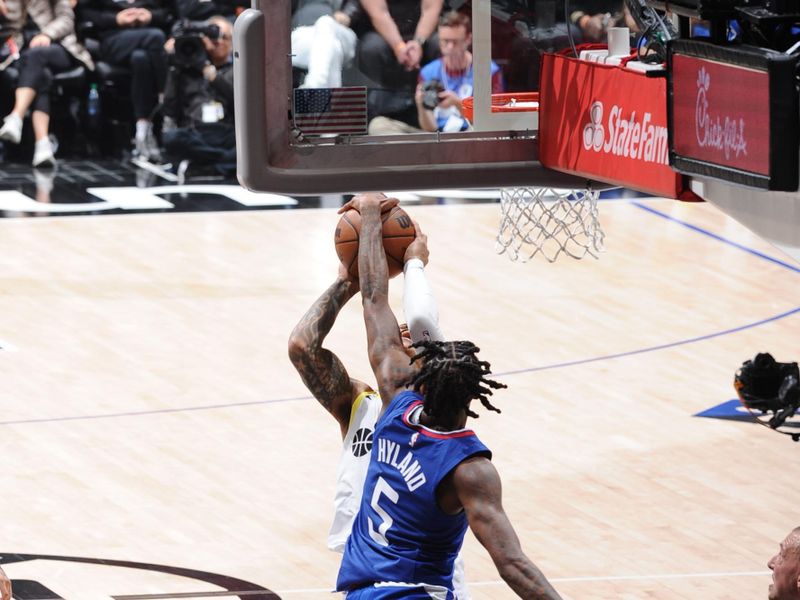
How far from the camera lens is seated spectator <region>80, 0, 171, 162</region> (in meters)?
16.3

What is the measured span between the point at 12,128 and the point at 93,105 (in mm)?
1056

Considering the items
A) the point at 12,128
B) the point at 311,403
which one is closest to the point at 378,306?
the point at 311,403

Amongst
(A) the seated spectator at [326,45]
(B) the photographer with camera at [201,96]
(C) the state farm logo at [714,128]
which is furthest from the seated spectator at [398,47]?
(B) the photographer with camera at [201,96]

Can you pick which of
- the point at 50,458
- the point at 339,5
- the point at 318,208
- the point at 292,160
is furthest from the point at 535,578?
the point at 318,208

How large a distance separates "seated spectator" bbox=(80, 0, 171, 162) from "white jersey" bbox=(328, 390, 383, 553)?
10748mm

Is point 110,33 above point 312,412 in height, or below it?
above

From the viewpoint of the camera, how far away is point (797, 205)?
15.6ft

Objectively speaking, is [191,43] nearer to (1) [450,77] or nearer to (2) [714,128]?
(1) [450,77]

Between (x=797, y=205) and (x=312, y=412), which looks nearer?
(x=797, y=205)

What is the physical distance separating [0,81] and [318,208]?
379 centimetres

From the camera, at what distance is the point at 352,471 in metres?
5.98

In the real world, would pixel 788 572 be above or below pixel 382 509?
above

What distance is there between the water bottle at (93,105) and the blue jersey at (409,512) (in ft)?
40.4

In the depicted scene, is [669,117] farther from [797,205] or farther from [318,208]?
[318,208]
